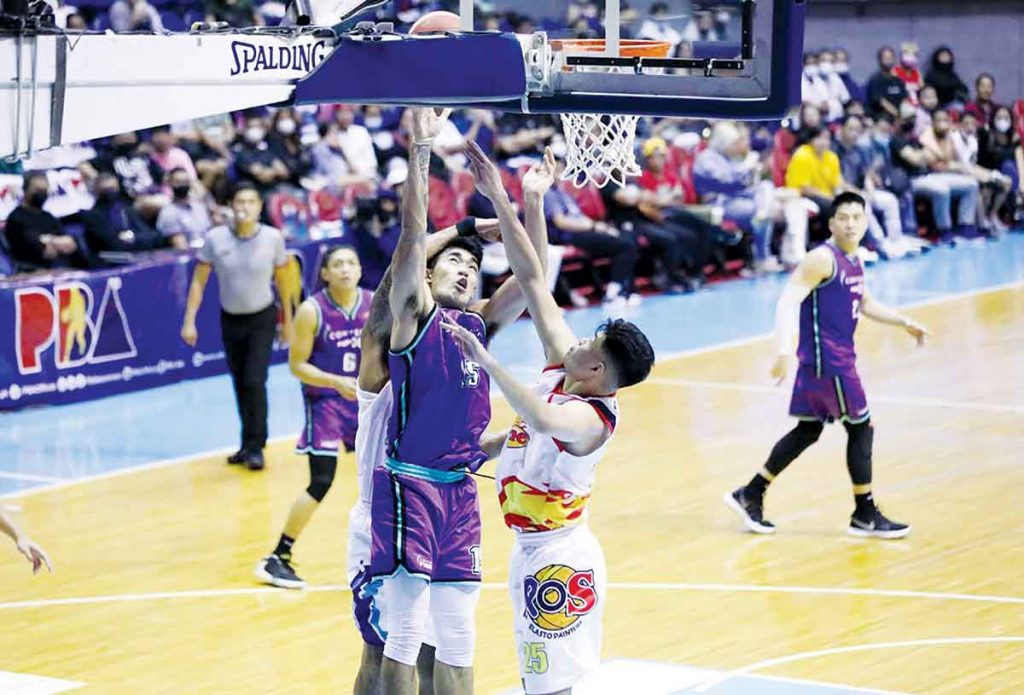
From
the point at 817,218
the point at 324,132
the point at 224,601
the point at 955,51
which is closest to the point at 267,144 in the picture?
the point at 324,132

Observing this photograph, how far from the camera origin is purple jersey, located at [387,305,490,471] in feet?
22.7

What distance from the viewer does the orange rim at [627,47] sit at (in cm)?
694

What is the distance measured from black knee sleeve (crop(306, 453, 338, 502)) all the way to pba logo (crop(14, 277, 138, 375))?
17.6 ft

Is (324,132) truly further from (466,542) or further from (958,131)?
(466,542)

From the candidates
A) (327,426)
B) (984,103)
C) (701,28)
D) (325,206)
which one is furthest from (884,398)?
(984,103)

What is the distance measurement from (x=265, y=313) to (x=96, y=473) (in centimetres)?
165

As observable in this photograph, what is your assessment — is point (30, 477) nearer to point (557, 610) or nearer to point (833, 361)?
point (833, 361)

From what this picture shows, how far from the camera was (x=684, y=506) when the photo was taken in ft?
39.4

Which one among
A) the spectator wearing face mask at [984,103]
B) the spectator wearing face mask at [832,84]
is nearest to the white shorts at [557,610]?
the spectator wearing face mask at [832,84]

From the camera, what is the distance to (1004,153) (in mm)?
26422

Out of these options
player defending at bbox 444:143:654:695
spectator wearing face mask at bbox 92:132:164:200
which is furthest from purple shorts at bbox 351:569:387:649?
spectator wearing face mask at bbox 92:132:164:200

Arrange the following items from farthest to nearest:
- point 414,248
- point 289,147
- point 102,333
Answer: point 289,147
point 102,333
point 414,248

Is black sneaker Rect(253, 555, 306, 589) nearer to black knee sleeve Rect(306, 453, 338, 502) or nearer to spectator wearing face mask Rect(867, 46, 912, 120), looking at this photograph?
black knee sleeve Rect(306, 453, 338, 502)

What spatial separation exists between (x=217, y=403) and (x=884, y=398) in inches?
215
